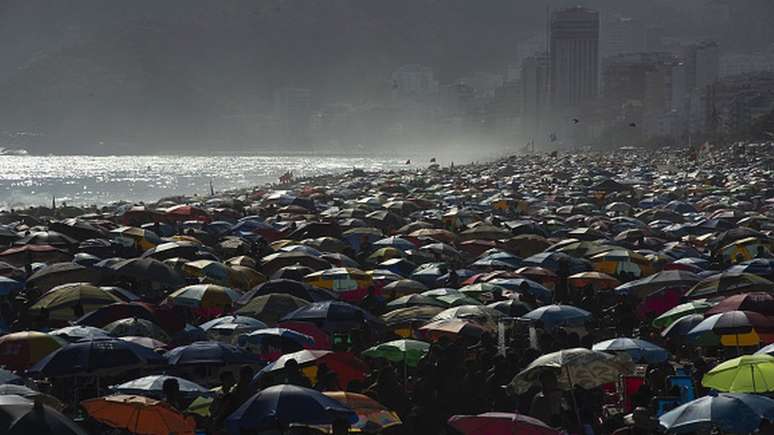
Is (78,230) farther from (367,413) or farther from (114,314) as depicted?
(367,413)

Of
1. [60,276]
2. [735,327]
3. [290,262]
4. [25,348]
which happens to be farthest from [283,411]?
[290,262]

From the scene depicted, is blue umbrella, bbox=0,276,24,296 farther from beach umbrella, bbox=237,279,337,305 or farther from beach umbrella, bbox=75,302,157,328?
beach umbrella, bbox=237,279,337,305

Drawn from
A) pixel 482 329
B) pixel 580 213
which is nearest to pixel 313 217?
pixel 580 213

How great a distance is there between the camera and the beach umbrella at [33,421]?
8.07 meters

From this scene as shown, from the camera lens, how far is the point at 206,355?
A: 12.7 m

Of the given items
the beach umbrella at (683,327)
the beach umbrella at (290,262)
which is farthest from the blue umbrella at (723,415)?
the beach umbrella at (290,262)

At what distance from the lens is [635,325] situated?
17.7 m

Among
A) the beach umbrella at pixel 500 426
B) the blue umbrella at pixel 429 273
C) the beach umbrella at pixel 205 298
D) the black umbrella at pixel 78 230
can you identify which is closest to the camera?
the beach umbrella at pixel 500 426

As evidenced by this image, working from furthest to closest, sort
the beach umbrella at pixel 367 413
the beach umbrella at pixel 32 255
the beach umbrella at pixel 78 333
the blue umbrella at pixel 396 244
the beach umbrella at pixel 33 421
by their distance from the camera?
the blue umbrella at pixel 396 244 → the beach umbrella at pixel 32 255 → the beach umbrella at pixel 78 333 → the beach umbrella at pixel 367 413 → the beach umbrella at pixel 33 421

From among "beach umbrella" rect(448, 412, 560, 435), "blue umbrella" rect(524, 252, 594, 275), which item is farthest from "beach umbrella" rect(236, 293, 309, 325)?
"beach umbrella" rect(448, 412, 560, 435)

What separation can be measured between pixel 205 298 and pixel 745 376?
799cm

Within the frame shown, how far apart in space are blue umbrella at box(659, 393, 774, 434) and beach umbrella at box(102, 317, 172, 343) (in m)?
6.31

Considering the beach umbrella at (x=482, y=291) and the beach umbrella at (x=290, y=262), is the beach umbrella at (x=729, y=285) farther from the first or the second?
the beach umbrella at (x=290, y=262)

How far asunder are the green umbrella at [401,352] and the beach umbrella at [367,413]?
2.93 meters
